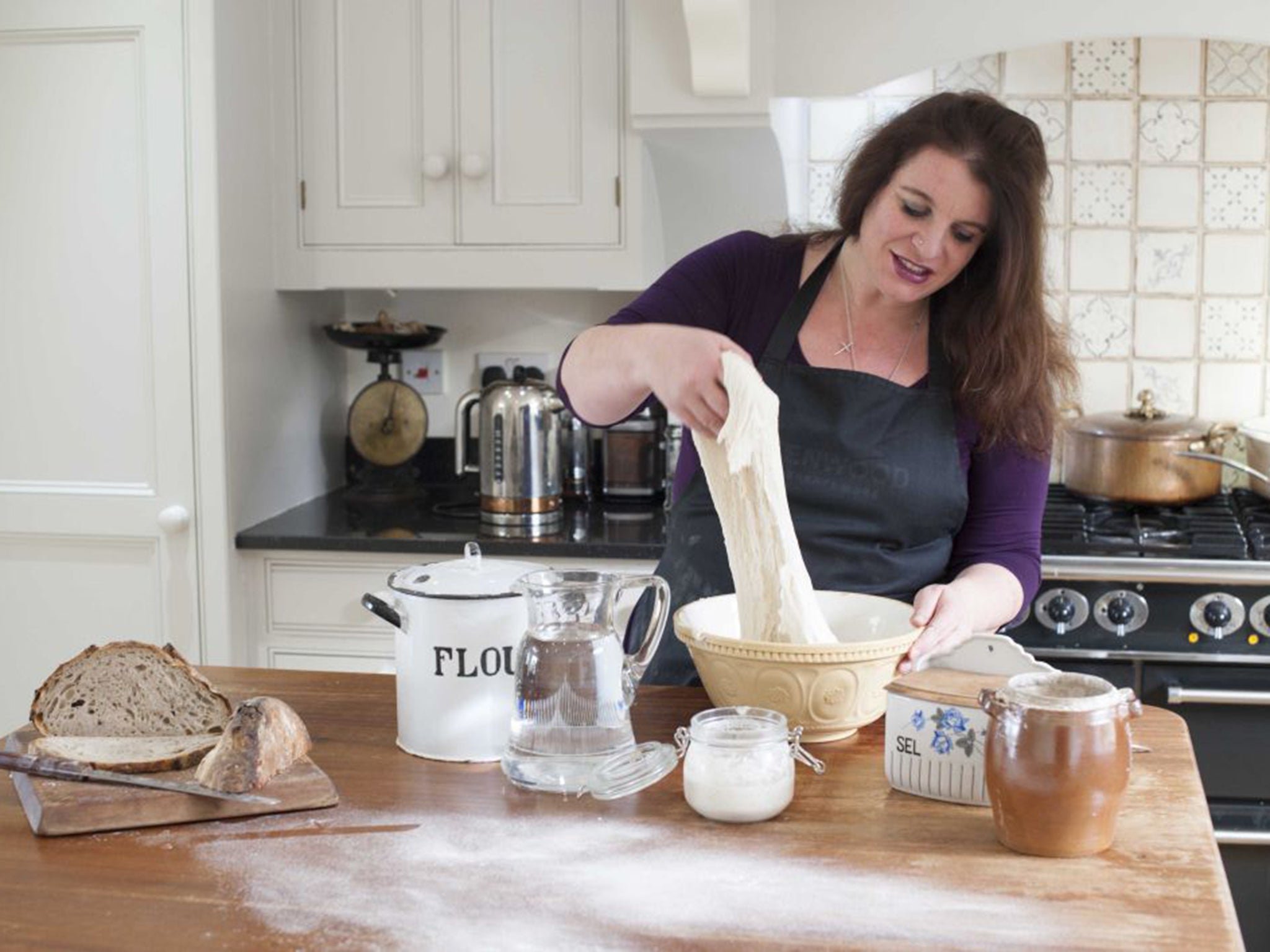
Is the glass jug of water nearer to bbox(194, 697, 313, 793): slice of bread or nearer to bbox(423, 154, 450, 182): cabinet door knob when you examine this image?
bbox(194, 697, 313, 793): slice of bread

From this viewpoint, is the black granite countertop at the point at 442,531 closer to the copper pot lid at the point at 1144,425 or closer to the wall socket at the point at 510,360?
the wall socket at the point at 510,360

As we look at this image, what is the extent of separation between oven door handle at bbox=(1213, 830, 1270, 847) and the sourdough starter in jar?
144 centimetres

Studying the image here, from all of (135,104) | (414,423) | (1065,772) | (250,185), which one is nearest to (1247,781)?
(1065,772)

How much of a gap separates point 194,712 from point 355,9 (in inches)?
67.1

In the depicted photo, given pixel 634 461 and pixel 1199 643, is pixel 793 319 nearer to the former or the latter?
pixel 1199 643

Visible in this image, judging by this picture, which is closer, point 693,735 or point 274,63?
point 693,735

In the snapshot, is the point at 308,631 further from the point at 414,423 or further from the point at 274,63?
the point at 274,63

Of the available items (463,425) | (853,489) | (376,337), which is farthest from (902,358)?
(376,337)

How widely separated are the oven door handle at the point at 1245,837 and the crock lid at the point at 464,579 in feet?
4.93

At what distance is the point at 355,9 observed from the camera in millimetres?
2664

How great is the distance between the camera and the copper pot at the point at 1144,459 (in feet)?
8.61

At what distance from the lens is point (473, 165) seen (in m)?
2.62

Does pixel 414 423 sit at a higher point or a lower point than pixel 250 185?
lower

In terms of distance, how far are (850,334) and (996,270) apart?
19cm
